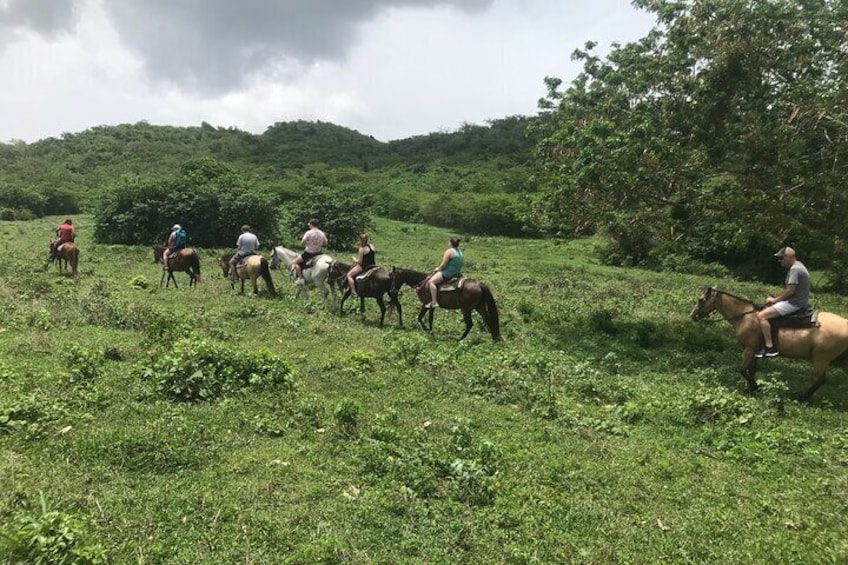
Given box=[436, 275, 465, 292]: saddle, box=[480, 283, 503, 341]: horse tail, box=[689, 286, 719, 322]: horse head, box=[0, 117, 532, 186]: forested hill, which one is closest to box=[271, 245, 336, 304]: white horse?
box=[436, 275, 465, 292]: saddle

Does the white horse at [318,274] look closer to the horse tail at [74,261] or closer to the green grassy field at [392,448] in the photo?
the green grassy field at [392,448]

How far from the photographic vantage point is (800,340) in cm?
1045

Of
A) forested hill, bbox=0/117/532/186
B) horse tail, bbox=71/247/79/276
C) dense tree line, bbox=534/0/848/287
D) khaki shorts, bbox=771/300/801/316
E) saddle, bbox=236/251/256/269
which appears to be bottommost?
horse tail, bbox=71/247/79/276

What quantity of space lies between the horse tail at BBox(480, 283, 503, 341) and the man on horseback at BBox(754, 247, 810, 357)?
5.37 m

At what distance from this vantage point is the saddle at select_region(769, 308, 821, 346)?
10375mm

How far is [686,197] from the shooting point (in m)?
15.3

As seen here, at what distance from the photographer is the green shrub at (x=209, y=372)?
8.31 m

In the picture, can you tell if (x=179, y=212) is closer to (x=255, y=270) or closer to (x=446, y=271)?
(x=255, y=270)

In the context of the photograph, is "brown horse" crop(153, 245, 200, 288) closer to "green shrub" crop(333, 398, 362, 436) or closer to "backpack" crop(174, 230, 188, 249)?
"backpack" crop(174, 230, 188, 249)

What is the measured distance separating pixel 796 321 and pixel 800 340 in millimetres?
341

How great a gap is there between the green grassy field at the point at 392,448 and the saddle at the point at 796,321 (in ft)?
4.14

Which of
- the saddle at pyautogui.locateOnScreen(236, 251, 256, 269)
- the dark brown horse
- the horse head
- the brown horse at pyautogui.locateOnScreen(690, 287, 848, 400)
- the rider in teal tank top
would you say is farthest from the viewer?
the saddle at pyautogui.locateOnScreen(236, 251, 256, 269)

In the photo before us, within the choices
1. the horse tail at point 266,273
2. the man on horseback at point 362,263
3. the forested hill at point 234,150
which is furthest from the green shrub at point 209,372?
Answer: the forested hill at point 234,150

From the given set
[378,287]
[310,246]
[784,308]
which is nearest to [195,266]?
[310,246]
